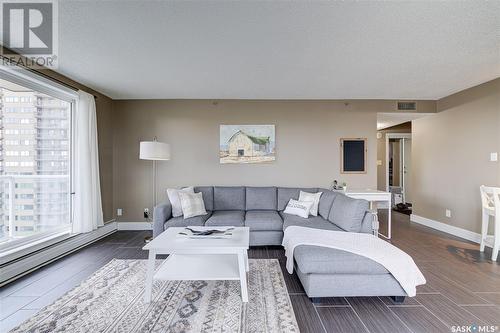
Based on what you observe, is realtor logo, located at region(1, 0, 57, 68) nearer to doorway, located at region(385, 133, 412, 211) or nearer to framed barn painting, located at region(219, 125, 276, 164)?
framed barn painting, located at region(219, 125, 276, 164)

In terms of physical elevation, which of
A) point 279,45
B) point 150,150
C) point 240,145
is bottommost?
point 150,150

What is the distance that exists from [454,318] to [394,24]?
8.70ft

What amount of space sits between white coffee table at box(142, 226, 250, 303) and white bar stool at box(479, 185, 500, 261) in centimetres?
334

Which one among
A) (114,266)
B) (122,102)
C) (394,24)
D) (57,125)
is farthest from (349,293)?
(122,102)

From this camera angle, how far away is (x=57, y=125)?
338cm

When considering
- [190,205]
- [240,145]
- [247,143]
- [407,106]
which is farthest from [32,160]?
[407,106]

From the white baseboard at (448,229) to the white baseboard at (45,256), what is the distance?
6.41m

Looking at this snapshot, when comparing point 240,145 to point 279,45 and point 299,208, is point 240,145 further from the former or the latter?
point 279,45

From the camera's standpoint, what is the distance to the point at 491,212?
121 inches

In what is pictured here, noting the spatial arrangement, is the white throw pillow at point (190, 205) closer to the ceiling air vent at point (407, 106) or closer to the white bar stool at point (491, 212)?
the white bar stool at point (491, 212)

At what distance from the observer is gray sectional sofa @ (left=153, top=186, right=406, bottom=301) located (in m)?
2.02

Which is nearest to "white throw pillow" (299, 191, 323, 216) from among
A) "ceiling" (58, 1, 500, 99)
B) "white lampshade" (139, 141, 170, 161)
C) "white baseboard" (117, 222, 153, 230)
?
"ceiling" (58, 1, 500, 99)

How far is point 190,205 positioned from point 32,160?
2179 millimetres

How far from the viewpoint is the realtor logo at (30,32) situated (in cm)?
193
